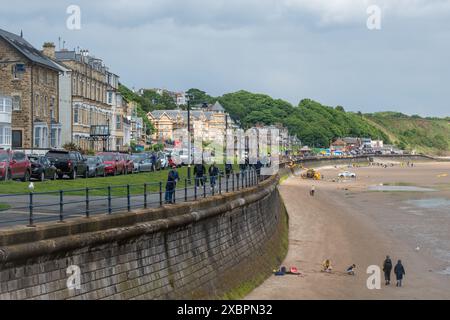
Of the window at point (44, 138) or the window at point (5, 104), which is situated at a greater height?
the window at point (5, 104)

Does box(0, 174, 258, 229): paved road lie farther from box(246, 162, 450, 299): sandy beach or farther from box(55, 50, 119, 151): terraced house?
box(55, 50, 119, 151): terraced house

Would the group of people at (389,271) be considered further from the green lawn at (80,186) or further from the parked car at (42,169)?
the parked car at (42,169)

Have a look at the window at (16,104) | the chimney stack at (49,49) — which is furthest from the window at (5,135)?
the chimney stack at (49,49)

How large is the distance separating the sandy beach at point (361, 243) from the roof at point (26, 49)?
24.0 m

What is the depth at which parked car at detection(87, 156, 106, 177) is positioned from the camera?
40.8 m

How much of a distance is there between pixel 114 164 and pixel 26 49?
2306 cm

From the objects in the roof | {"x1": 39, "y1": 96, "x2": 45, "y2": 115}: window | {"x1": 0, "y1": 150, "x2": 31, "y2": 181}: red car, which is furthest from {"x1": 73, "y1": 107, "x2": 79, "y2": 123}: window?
{"x1": 0, "y1": 150, "x2": 31, "y2": 181}: red car

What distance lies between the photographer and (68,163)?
124 feet

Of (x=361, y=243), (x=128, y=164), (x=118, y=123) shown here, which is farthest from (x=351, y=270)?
(x=118, y=123)

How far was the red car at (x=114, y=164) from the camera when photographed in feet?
142

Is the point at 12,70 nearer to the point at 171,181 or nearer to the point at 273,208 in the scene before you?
the point at 273,208

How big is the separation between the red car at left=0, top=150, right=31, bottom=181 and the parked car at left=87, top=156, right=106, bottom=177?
6551 mm

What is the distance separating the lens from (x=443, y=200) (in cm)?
7538
